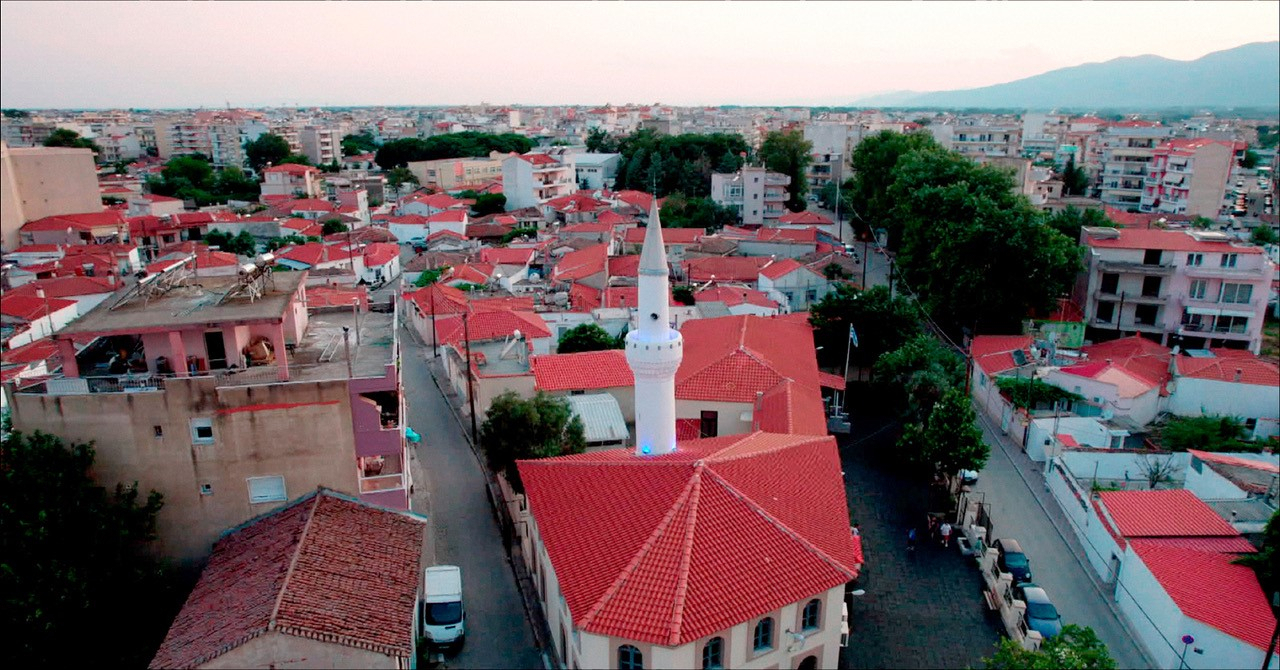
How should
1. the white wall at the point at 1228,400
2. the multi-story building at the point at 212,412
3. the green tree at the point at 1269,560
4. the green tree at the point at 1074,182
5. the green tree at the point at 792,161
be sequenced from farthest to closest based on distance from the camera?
the green tree at the point at 1074,182, the green tree at the point at 792,161, the white wall at the point at 1228,400, the green tree at the point at 1269,560, the multi-story building at the point at 212,412

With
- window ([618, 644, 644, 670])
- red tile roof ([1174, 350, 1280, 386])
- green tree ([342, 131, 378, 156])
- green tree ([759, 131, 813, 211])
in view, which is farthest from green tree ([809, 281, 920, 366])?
green tree ([342, 131, 378, 156])

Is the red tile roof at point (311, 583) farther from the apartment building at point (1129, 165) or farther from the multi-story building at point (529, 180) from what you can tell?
the apartment building at point (1129, 165)

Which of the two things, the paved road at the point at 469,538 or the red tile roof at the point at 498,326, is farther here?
the red tile roof at the point at 498,326

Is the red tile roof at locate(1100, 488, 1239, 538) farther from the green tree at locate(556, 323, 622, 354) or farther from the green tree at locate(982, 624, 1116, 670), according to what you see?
the green tree at locate(556, 323, 622, 354)

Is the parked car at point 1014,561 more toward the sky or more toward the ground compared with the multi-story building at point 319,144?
more toward the ground

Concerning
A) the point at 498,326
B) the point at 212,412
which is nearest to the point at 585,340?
the point at 498,326

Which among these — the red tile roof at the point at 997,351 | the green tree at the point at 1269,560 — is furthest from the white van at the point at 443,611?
the red tile roof at the point at 997,351

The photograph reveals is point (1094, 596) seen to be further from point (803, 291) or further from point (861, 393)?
point (803, 291)

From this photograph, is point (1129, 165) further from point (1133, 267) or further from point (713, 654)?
point (713, 654)
